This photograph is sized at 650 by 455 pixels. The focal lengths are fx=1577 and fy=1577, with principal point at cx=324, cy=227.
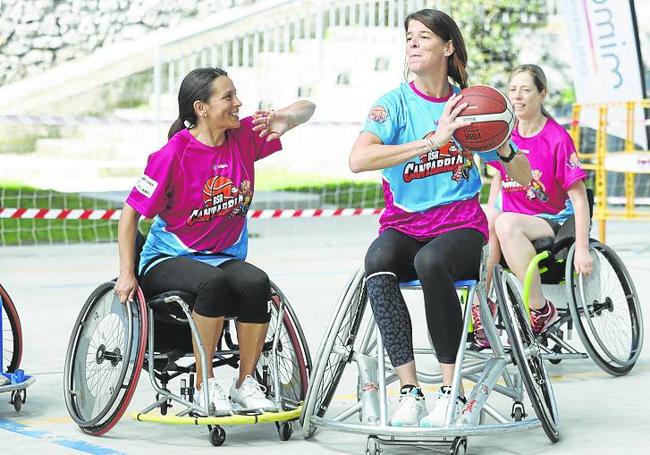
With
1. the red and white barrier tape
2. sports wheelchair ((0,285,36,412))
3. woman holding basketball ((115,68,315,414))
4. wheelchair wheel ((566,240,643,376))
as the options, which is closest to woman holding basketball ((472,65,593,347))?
wheelchair wheel ((566,240,643,376))

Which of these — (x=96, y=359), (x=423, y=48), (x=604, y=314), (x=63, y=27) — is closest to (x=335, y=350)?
(x=96, y=359)

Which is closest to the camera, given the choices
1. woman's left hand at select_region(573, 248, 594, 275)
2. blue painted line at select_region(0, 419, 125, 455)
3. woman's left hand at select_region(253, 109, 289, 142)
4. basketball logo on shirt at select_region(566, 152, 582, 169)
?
blue painted line at select_region(0, 419, 125, 455)

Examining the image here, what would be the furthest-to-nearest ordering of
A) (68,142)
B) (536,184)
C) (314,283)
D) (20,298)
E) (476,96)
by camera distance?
(68,142) → (314,283) → (20,298) → (536,184) → (476,96)

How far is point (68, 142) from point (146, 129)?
0.87m

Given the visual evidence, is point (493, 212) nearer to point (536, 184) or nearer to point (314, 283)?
point (536, 184)

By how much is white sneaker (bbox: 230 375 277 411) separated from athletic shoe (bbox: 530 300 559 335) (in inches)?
73.5

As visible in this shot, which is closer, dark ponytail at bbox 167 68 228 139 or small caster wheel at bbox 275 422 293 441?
small caster wheel at bbox 275 422 293 441

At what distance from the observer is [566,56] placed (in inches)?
787

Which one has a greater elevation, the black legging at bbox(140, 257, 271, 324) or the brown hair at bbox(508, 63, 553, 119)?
the brown hair at bbox(508, 63, 553, 119)

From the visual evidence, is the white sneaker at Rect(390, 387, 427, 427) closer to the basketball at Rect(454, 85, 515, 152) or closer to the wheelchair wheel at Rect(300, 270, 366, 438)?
the wheelchair wheel at Rect(300, 270, 366, 438)

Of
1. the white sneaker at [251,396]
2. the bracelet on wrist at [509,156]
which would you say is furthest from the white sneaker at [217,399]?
the bracelet on wrist at [509,156]

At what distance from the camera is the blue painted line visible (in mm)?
5914

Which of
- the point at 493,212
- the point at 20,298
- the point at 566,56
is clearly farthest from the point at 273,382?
the point at 566,56

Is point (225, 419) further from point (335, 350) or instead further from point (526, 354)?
point (526, 354)
